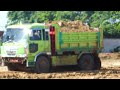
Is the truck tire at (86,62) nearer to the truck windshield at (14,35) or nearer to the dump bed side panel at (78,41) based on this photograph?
the dump bed side panel at (78,41)

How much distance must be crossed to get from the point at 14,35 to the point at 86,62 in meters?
3.53

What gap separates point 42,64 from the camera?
15.1 metres

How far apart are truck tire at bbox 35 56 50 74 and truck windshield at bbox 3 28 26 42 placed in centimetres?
110

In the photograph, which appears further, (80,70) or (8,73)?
(80,70)

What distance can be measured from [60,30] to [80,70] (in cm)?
213

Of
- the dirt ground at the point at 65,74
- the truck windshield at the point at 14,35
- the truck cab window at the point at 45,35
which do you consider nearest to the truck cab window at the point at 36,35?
the truck cab window at the point at 45,35

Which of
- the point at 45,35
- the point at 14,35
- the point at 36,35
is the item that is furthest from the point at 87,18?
the point at 14,35

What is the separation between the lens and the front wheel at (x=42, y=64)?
49.2 feet

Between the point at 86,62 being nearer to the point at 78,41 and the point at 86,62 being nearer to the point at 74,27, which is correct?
the point at 78,41
